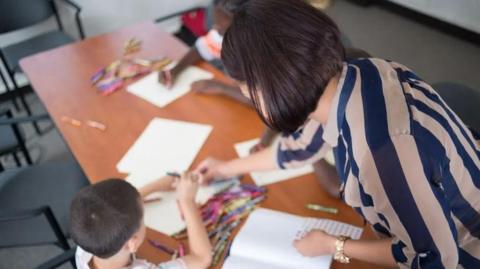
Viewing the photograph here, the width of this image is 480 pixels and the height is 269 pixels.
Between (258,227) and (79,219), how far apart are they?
1.54 feet

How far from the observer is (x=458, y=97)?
4.69 feet

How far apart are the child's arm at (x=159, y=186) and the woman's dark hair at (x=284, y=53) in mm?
611

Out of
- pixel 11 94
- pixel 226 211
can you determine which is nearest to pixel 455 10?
pixel 226 211

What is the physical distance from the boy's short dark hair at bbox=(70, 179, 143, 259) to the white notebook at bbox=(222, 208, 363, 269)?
0.27 m

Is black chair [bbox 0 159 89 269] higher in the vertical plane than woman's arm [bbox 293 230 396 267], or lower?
lower

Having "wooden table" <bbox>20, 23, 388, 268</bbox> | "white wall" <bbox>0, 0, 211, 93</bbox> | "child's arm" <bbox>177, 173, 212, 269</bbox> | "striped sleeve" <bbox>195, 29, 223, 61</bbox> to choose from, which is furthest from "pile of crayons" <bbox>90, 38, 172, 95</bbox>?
"white wall" <bbox>0, 0, 211, 93</bbox>

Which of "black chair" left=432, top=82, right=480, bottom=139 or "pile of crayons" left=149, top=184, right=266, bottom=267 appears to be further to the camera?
"black chair" left=432, top=82, right=480, bottom=139

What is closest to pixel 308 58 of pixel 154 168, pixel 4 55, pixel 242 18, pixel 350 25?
pixel 242 18

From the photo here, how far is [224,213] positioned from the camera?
1.20 metres

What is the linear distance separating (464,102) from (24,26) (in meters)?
2.78

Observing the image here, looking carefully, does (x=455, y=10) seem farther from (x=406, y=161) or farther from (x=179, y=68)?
(x=406, y=161)

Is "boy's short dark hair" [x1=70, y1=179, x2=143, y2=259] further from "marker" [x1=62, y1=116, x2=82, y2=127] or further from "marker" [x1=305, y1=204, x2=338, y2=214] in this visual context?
"marker" [x1=62, y1=116, x2=82, y2=127]

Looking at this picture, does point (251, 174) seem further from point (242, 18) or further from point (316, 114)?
point (242, 18)

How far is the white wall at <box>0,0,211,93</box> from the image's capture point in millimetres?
3180
